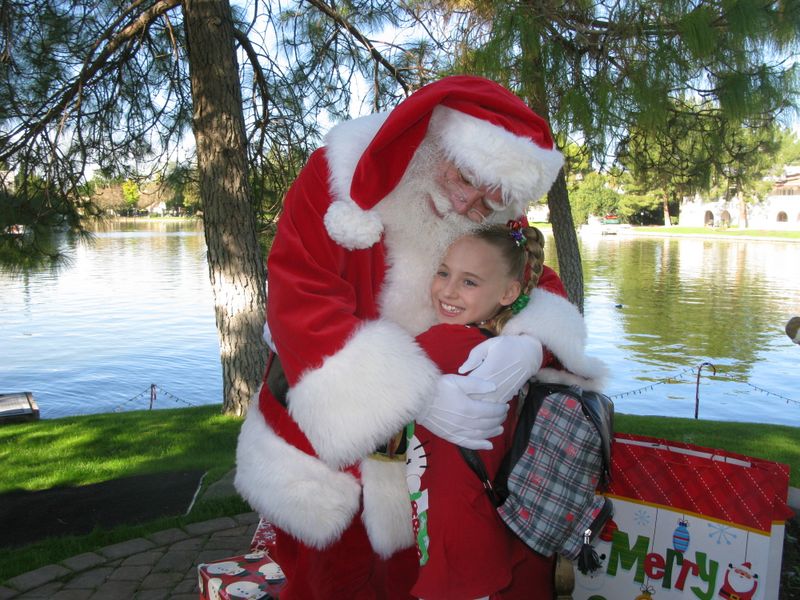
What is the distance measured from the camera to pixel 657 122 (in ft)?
14.5

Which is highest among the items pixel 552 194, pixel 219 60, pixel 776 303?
pixel 219 60

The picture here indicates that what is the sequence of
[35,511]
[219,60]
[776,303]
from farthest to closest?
[776,303]
[219,60]
[35,511]

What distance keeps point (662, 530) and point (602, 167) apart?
3.98 meters

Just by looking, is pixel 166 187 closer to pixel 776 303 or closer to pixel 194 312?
pixel 194 312

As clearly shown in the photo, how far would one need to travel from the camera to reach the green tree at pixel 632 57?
4.16m

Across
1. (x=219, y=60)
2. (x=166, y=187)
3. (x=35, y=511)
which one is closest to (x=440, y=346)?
(x=35, y=511)

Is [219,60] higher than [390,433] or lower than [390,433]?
higher

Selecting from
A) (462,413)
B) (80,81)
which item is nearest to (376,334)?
(462,413)

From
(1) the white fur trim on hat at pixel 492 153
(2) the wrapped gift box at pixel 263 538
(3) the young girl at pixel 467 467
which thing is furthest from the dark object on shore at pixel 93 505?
(1) the white fur trim on hat at pixel 492 153

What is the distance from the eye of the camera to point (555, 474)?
1711 millimetres

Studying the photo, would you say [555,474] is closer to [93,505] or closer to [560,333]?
[560,333]

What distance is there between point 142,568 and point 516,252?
2229mm

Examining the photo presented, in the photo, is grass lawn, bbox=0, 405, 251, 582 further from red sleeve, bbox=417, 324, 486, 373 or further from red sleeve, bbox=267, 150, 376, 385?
red sleeve, bbox=417, 324, 486, 373

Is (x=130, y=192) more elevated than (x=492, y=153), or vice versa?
(x=130, y=192)
